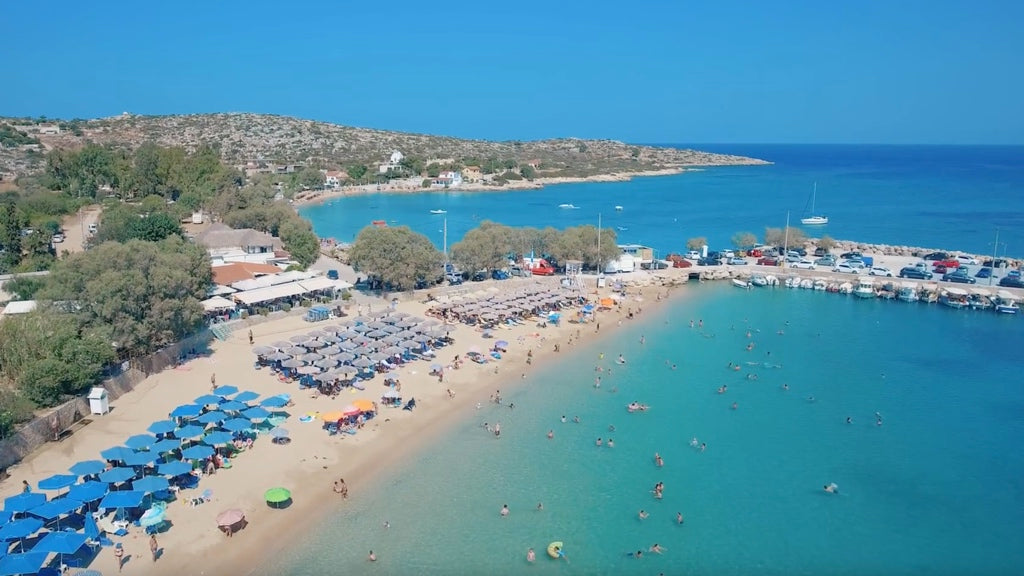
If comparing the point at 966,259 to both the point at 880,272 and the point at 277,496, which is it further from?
the point at 277,496

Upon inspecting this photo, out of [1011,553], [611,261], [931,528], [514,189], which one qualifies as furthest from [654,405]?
[514,189]

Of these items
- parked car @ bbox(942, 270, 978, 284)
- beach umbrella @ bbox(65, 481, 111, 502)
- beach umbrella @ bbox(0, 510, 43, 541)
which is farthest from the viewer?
parked car @ bbox(942, 270, 978, 284)

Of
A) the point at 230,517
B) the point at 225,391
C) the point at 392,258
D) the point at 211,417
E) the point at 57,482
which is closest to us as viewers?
the point at 230,517

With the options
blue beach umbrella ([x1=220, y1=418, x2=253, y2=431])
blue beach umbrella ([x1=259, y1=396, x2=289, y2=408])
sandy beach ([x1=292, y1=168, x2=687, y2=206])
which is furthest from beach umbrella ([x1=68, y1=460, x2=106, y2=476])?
sandy beach ([x1=292, y1=168, x2=687, y2=206])

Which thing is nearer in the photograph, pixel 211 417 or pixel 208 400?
pixel 211 417

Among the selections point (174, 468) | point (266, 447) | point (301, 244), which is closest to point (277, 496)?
point (174, 468)

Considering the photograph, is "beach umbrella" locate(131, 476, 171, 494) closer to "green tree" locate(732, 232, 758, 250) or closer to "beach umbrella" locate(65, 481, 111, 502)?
"beach umbrella" locate(65, 481, 111, 502)

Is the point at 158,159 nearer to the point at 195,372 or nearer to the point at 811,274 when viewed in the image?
the point at 195,372

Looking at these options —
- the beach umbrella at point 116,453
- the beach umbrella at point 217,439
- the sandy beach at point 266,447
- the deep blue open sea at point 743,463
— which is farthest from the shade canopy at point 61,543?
the beach umbrella at point 217,439
